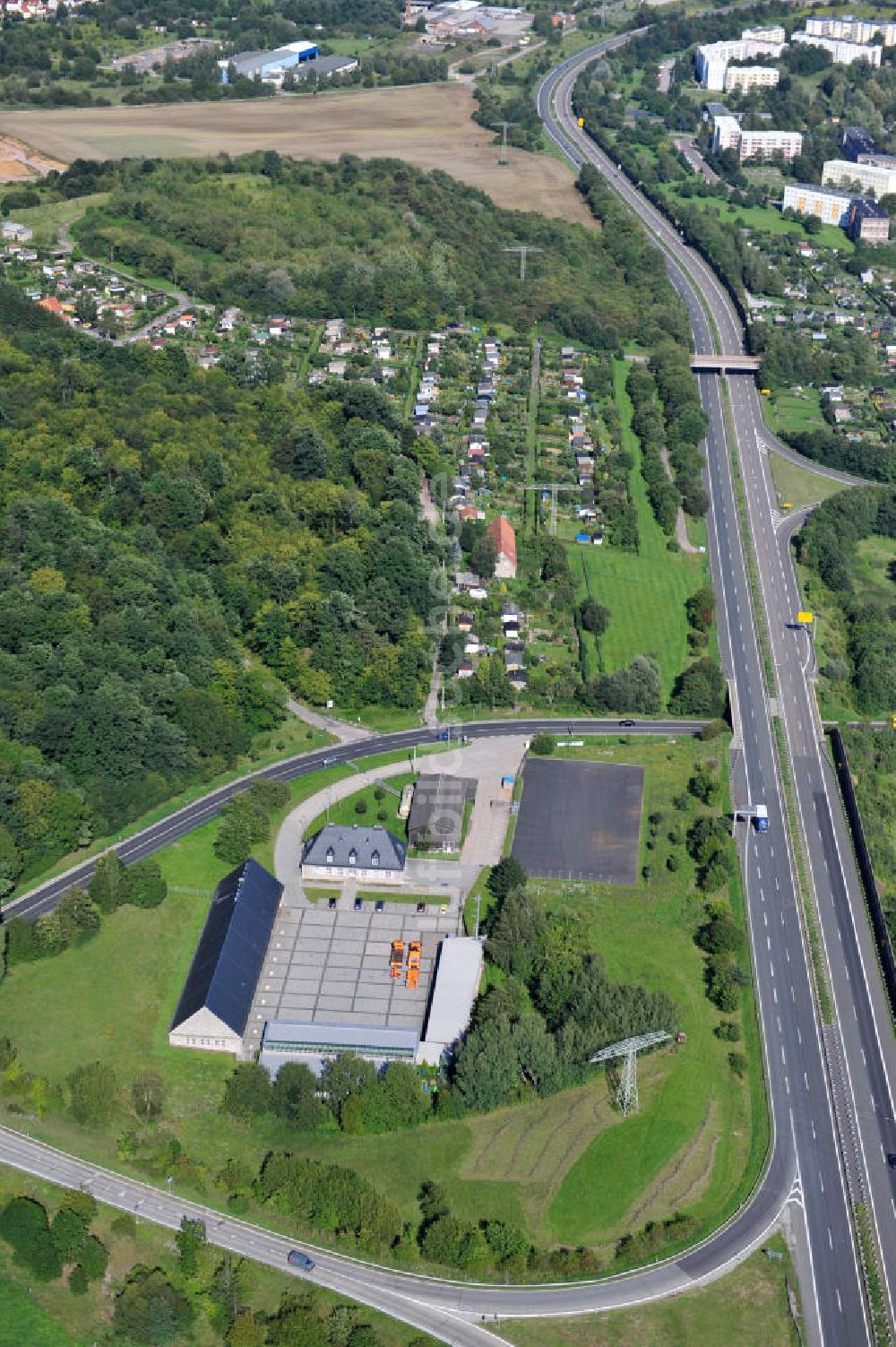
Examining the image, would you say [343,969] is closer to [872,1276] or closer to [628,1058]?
[628,1058]

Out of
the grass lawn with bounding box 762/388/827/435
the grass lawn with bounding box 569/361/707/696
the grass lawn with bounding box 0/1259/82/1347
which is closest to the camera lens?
the grass lawn with bounding box 0/1259/82/1347

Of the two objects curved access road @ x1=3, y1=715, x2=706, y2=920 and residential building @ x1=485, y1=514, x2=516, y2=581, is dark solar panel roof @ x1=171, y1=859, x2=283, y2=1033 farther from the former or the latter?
residential building @ x1=485, y1=514, x2=516, y2=581

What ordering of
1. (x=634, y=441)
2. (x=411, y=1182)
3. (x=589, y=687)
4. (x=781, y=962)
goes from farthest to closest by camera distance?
(x=634, y=441), (x=589, y=687), (x=781, y=962), (x=411, y=1182)

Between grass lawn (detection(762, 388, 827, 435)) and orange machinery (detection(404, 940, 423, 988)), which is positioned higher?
grass lawn (detection(762, 388, 827, 435))

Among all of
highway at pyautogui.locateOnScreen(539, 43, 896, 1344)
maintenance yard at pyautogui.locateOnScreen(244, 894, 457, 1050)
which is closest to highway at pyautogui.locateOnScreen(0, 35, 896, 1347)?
highway at pyautogui.locateOnScreen(539, 43, 896, 1344)

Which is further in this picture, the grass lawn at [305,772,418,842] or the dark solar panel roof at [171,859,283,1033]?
the grass lawn at [305,772,418,842]

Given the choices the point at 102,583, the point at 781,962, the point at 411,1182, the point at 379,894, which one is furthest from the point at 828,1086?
the point at 102,583

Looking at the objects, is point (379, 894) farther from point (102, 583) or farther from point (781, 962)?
point (102, 583)
